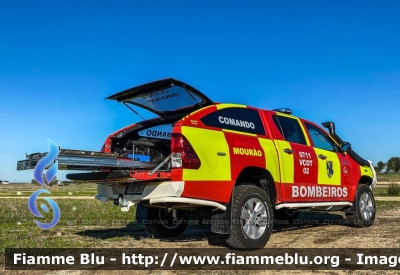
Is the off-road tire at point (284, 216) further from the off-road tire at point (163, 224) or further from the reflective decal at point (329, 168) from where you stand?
the off-road tire at point (163, 224)

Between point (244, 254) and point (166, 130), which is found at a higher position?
point (166, 130)

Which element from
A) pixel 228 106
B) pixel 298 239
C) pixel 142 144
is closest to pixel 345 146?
pixel 298 239

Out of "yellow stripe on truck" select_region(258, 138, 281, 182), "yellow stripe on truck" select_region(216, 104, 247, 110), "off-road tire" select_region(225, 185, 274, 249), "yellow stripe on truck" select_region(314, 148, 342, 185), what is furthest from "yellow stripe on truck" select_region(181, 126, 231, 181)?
"yellow stripe on truck" select_region(314, 148, 342, 185)

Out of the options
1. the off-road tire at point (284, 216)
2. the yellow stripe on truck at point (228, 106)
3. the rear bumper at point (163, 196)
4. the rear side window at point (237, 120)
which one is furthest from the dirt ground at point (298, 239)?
the yellow stripe on truck at point (228, 106)

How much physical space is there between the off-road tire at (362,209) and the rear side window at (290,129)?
1780 mm

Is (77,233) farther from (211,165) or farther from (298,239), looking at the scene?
(298,239)

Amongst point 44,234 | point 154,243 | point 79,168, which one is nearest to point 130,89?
point 79,168

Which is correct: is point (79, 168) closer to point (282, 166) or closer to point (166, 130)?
point (166, 130)

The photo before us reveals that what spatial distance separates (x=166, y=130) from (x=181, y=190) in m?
1.70

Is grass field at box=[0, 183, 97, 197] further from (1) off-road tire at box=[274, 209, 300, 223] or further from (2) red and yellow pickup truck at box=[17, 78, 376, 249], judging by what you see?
(1) off-road tire at box=[274, 209, 300, 223]

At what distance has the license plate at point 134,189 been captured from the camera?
201 inches

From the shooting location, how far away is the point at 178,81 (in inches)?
200

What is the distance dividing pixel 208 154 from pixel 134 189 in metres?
1.09

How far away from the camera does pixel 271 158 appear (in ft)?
18.9
